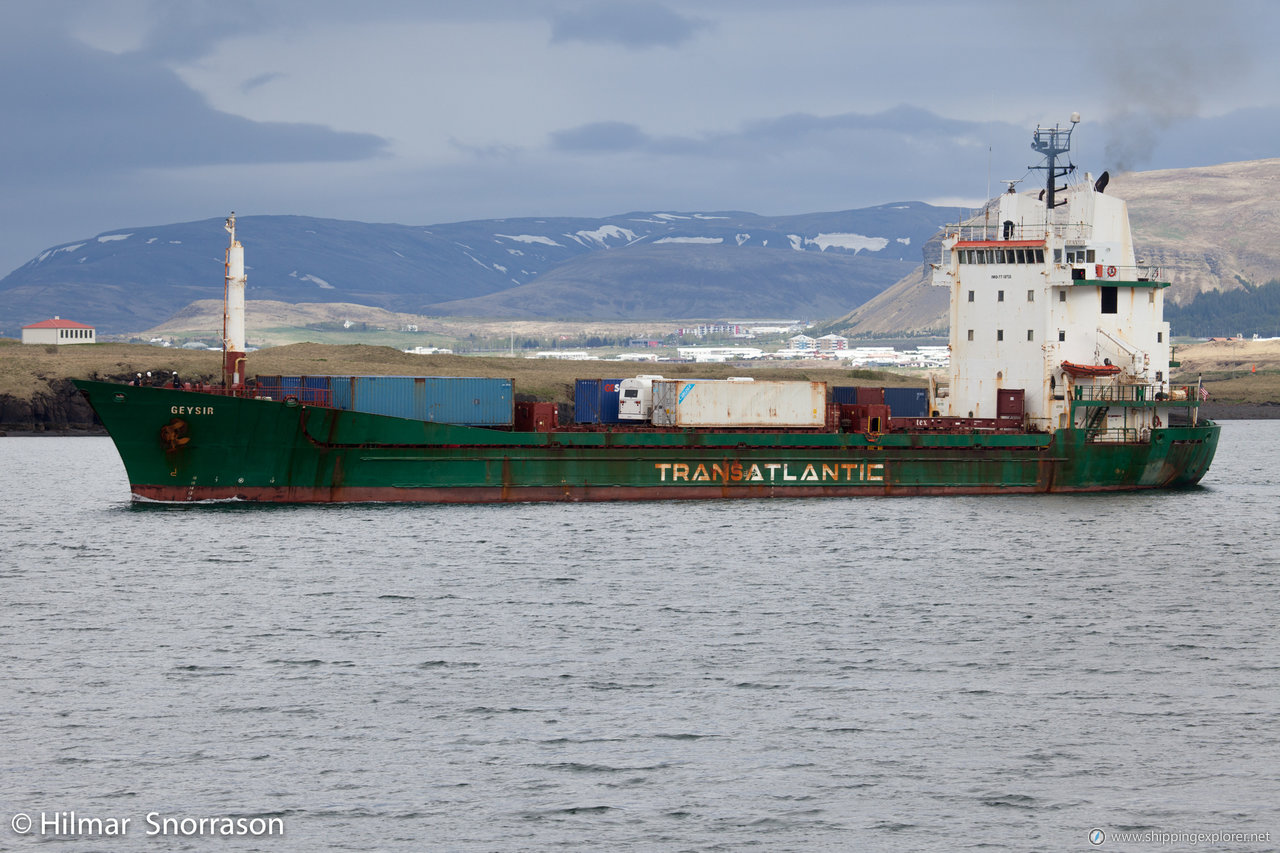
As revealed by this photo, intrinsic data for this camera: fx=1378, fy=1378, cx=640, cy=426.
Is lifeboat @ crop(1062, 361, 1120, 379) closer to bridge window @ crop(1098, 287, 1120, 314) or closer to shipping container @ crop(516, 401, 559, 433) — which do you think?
bridge window @ crop(1098, 287, 1120, 314)

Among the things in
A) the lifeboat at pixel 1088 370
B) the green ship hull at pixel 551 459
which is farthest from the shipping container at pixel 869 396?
the lifeboat at pixel 1088 370

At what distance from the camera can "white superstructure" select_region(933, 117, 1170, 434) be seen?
2314 inches

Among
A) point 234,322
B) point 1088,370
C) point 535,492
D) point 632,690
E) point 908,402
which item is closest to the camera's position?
point 632,690

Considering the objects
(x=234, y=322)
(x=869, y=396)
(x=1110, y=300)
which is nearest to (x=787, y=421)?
(x=869, y=396)

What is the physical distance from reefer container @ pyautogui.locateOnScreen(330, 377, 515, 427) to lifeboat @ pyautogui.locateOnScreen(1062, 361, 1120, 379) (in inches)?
930

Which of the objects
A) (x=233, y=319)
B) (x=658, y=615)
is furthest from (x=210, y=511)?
(x=658, y=615)

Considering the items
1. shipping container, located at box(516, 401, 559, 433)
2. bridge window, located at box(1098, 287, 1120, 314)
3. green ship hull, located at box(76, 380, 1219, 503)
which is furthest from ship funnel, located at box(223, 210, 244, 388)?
bridge window, located at box(1098, 287, 1120, 314)

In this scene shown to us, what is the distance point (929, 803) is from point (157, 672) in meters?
16.4

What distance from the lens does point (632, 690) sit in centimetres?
2808

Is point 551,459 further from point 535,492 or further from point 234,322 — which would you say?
point 234,322

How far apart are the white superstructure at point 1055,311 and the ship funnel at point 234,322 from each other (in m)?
29.3

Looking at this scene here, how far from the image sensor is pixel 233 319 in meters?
52.8

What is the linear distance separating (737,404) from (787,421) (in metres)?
2.28

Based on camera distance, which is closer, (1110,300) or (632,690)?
(632,690)
